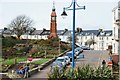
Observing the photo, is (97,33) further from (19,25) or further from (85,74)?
(85,74)

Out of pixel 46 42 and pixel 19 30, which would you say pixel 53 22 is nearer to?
pixel 46 42

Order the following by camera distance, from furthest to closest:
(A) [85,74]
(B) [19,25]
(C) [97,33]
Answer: (C) [97,33], (B) [19,25], (A) [85,74]

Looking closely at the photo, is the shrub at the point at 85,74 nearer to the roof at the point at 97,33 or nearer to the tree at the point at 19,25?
the tree at the point at 19,25

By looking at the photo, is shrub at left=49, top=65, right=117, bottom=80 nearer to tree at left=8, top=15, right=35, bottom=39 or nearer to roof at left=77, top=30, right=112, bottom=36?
tree at left=8, top=15, right=35, bottom=39

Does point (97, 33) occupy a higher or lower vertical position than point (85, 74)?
higher

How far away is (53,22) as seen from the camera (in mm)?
59531

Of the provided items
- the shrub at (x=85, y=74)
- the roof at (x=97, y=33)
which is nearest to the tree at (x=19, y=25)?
the roof at (x=97, y=33)

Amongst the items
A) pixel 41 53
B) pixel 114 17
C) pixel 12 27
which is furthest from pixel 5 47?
pixel 12 27

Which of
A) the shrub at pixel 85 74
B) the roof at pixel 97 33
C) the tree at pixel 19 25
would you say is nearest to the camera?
the shrub at pixel 85 74

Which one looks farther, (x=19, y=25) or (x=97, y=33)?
(x=97, y=33)

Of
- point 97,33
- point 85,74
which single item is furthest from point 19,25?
point 85,74

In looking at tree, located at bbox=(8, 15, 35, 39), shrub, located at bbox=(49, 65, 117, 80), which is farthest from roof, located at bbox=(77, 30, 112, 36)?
shrub, located at bbox=(49, 65, 117, 80)

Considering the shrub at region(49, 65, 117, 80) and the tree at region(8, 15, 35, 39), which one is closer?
the shrub at region(49, 65, 117, 80)

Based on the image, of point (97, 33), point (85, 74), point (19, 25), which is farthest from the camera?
point (97, 33)
